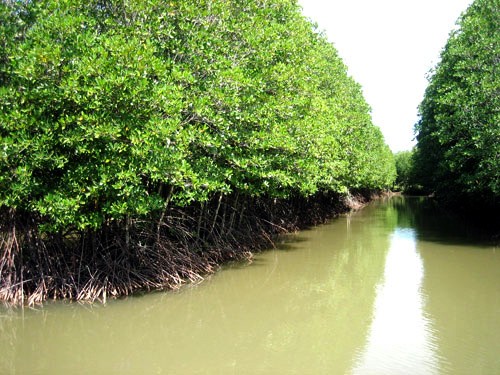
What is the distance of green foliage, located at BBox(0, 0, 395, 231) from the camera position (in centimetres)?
620

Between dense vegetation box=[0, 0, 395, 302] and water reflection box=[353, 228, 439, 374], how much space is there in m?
3.30

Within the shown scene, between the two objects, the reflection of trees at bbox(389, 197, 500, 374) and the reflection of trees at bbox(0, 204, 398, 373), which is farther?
the reflection of trees at bbox(389, 197, 500, 374)

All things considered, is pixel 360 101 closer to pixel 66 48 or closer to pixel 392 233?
pixel 392 233

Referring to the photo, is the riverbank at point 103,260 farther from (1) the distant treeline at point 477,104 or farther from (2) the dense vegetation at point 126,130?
(1) the distant treeline at point 477,104

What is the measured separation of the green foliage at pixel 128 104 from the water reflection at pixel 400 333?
3316mm

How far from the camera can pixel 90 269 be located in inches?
288

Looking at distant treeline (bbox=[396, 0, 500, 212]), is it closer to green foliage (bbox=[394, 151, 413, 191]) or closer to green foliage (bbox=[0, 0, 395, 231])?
green foliage (bbox=[0, 0, 395, 231])

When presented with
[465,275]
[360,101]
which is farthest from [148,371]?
[360,101]

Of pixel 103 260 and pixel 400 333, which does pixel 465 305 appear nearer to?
pixel 400 333

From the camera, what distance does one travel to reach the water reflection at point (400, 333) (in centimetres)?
482

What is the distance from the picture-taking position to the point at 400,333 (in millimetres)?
5855

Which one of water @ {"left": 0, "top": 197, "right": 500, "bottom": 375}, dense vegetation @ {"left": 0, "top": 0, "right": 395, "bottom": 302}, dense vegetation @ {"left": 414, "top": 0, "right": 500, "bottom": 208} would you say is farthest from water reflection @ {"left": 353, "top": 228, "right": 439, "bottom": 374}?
dense vegetation @ {"left": 414, "top": 0, "right": 500, "bottom": 208}

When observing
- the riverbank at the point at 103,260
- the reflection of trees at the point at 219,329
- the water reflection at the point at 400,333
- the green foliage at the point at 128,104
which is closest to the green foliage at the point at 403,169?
the water reflection at the point at 400,333

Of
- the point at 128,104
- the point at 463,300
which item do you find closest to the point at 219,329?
the point at 128,104
